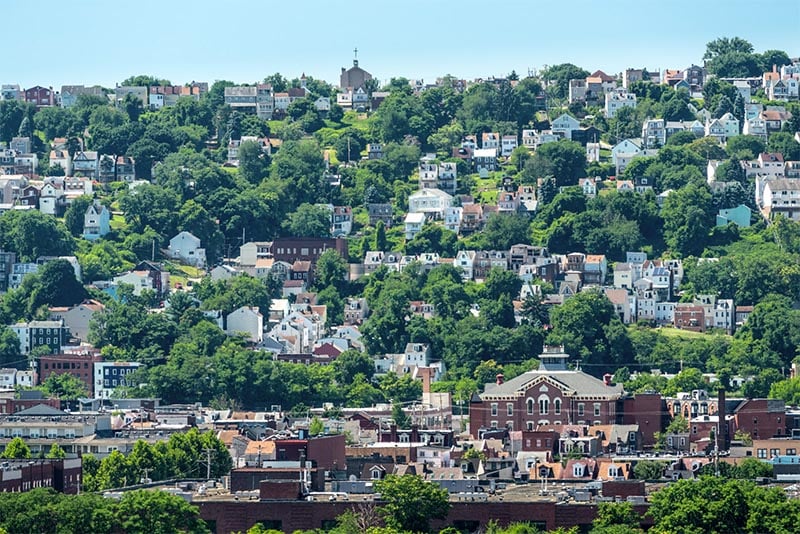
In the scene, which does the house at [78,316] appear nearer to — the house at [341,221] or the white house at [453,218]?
the house at [341,221]

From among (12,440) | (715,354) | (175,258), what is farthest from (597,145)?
(12,440)

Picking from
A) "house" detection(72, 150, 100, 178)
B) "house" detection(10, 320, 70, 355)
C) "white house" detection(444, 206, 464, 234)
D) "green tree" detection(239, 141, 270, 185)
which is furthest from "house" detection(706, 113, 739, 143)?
"house" detection(10, 320, 70, 355)

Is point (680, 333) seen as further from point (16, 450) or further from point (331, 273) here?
point (16, 450)

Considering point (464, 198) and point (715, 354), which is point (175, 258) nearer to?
point (464, 198)

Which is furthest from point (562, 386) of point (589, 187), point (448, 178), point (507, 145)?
point (507, 145)

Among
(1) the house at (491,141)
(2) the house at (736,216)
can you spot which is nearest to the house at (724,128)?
(1) the house at (491,141)

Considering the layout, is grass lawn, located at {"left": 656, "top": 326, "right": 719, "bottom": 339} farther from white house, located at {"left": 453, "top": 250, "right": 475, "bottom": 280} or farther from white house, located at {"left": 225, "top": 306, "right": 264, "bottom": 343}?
white house, located at {"left": 225, "top": 306, "right": 264, "bottom": 343}
